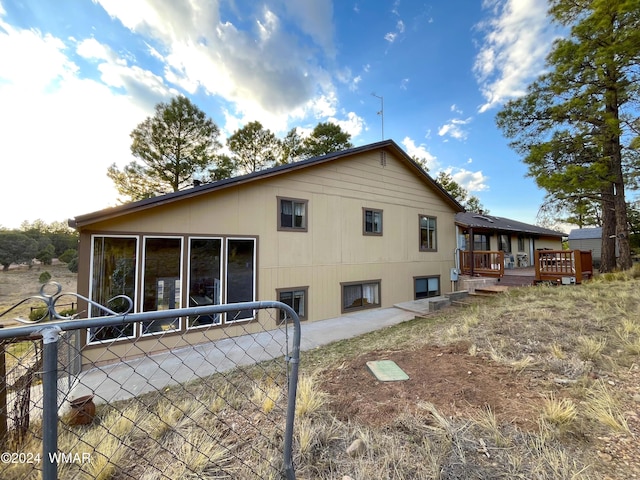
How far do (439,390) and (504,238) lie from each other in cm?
1748

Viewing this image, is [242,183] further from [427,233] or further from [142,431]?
[427,233]

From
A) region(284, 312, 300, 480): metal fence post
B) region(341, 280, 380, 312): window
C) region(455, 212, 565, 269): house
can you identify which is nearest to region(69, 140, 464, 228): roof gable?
region(455, 212, 565, 269): house

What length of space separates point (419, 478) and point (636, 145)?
44.3 ft

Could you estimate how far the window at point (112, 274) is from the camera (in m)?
5.54

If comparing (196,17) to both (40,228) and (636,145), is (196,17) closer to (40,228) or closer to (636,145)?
(636,145)

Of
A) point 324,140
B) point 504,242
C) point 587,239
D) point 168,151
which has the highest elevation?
point 324,140

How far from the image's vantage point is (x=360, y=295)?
31.1 ft

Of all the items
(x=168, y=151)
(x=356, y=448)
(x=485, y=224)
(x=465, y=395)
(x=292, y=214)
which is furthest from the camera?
(x=168, y=151)

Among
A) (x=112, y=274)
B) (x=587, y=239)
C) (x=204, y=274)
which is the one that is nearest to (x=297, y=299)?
(x=204, y=274)

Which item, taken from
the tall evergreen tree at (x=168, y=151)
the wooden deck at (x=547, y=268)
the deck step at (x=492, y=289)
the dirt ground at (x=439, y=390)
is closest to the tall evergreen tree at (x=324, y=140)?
the tall evergreen tree at (x=168, y=151)

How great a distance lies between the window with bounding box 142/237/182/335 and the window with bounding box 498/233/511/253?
17.7 metres

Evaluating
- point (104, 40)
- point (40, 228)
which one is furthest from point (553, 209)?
point (40, 228)

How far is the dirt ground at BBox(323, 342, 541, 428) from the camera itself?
2486 mm

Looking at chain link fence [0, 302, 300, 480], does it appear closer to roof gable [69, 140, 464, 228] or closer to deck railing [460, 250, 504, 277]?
roof gable [69, 140, 464, 228]
